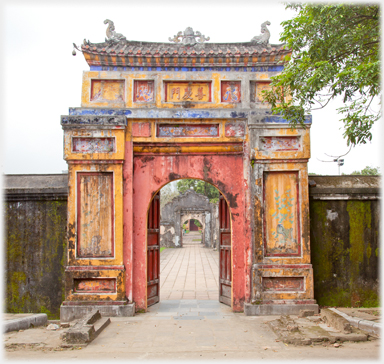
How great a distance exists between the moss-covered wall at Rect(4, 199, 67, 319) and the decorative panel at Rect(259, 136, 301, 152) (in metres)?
4.24

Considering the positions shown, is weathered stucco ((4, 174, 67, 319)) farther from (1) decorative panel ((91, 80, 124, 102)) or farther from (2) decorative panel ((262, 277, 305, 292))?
(2) decorative panel ((262, 277, 305, 292))

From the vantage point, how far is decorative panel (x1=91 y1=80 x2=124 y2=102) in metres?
7.82

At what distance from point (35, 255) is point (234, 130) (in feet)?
15.6

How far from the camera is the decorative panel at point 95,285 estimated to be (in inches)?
286

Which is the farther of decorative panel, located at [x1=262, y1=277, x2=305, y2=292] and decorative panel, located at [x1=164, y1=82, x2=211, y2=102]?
decorative panel, located at [x1=164, y1=82, x2=211, y2=102]

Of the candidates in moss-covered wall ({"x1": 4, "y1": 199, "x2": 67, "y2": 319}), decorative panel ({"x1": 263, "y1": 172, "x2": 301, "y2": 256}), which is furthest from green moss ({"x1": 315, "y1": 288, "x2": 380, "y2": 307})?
moss-covered wall ({"x1": 4, "y1": 199, "x2": 67, "y2": 319})

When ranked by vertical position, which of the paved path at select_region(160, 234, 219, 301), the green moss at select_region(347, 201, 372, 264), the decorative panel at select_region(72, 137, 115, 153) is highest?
the decorative panel at select_region(72, 137, 115, 153)

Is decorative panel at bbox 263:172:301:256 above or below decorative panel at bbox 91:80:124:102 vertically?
below

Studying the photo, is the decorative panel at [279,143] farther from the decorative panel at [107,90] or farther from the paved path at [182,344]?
the paved path at [182,344]

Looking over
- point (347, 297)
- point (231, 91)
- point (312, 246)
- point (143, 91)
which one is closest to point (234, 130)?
point (231, 91)

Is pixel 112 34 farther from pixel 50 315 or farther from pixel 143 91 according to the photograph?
pixel 50 315

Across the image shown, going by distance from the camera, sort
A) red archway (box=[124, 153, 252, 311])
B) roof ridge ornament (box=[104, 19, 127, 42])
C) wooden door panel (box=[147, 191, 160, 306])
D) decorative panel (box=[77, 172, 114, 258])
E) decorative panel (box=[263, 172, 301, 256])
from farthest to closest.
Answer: roof ridge ornament (box=[104, 19, 127, 42])
wooden door panel (box=[147, 191, 160, 306])
red archway (box=[124, 153, 252, 311])
decorative panel (box=[263, 172, 301, 256])
decorative panel (box=[77, 172, 114, 258])

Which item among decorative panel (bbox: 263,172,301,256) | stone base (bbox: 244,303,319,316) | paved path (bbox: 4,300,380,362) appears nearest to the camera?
paved path (bbox: 4,300,380,362)

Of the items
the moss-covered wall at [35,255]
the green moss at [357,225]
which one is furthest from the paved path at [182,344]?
the green moss at [357,225]
